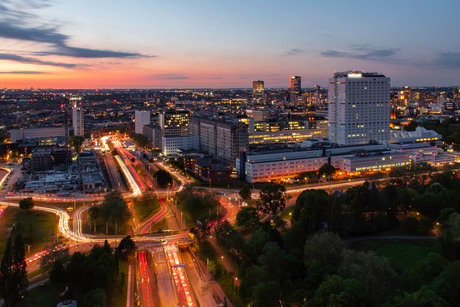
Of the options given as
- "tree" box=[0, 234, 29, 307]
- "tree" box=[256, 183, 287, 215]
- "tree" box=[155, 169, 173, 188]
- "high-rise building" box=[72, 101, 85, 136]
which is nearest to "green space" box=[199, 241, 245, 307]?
"tree" box=[256, 183, 287, 215]

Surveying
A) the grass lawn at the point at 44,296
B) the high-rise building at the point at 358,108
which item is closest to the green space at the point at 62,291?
the grass lawn at the point at 44,296

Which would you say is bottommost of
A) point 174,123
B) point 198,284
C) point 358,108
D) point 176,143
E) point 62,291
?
point 198,284

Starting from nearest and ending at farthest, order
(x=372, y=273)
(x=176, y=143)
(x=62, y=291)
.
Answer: (x=372, y=273), (x=62, y=291), (x=176, y=143)

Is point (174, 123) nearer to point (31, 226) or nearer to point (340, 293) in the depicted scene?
point (31, 226)

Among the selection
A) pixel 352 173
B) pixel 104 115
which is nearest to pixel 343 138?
pixel 352 173

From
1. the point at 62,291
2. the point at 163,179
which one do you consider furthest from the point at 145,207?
the point at 62,291

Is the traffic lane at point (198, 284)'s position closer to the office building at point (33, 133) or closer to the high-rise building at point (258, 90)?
the office building at point (33, 133)
